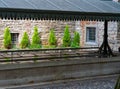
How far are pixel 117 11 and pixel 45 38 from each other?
6400 millimetres

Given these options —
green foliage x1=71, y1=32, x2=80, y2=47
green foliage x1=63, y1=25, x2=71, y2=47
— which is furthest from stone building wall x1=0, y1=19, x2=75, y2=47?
green foliage x1=71, y1=32, x2=80, y2=47

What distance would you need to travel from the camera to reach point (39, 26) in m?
16.2

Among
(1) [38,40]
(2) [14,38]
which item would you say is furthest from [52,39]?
(2) [14,38]

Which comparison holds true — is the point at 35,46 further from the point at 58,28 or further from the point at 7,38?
the point at 58,28

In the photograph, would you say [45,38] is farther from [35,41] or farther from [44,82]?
[44,82]

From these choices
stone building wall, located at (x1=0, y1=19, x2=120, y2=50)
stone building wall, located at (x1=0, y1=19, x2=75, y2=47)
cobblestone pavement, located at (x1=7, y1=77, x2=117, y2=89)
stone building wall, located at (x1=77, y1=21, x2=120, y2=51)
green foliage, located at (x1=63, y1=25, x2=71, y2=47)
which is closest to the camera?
cobblestone pavement, located at (x1=7, y1=77, x2=117, y2=89)

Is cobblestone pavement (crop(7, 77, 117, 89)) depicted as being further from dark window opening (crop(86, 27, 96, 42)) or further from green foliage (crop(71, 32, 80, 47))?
dark window opening (crop(86, 27, 96, 42))

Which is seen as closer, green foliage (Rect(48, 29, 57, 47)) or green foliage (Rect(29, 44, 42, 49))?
green foliage (Rect(29, 44, 42, 49))

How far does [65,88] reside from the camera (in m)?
8.73

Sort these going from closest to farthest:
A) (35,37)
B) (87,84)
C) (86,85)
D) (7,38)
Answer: (86,85) < (87,84) < (7,38) < (35,37)

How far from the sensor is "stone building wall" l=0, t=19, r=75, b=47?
1552 cm

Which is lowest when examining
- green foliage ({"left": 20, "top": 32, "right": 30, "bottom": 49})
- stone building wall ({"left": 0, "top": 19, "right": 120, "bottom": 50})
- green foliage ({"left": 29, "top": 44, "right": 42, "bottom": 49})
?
green foliage ({"left": 29, "top": 44, "right": 42, "bottom": 49})

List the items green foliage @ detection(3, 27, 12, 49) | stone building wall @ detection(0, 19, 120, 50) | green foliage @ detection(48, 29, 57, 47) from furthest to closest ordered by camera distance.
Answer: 1. green foliage @ detection(48, 29, 57, 47)
2. green foliage @ detection(3, 27, 12, 49)
3. stone building wall @ detection(0, 19, 120, 50)

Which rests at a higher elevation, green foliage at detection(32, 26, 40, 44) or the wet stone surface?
green foliage at detection(32, 26, 40, 44)
